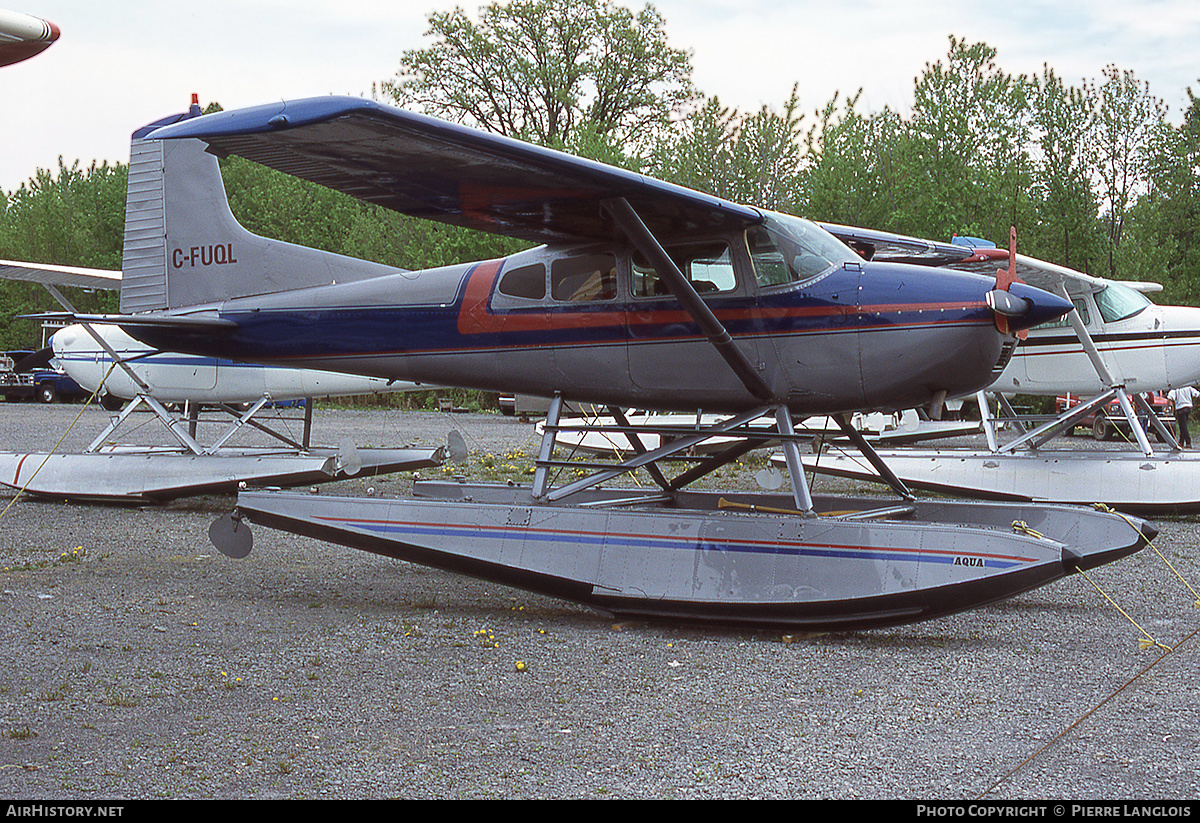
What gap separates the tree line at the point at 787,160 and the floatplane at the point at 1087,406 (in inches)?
542

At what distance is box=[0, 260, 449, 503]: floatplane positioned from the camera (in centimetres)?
1103

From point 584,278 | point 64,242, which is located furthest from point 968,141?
point 64,242

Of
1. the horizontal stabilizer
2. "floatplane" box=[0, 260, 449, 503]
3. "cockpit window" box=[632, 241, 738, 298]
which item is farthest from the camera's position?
the horizontal stabilizer

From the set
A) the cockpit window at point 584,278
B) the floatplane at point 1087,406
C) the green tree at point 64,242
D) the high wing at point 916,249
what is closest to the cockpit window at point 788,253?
the cockpit window at point 584,278

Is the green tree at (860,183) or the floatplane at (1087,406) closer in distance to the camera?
the floatplane at (1087,406)

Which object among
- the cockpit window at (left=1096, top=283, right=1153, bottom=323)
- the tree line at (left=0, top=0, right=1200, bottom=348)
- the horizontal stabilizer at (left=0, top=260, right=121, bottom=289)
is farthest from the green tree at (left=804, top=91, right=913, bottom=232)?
the horizontal stabilizer at (left=0, top=260, right=121, bottom=289)

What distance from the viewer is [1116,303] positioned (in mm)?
12070

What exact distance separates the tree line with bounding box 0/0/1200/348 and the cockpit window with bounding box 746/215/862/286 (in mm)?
20099

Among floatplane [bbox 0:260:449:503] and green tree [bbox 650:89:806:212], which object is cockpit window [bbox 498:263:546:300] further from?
green tree [bbox 650:89:806:212]

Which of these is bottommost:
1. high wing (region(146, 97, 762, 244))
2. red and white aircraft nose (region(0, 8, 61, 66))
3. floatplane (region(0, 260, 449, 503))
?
floatplane (region(0, 260, 449, 503))

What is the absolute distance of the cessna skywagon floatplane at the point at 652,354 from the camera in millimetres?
5867

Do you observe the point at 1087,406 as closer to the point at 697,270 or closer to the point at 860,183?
the point at 697,270

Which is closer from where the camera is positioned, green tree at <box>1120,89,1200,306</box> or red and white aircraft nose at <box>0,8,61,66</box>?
red and white aircraft nose at <box>0,8,61,66</box>

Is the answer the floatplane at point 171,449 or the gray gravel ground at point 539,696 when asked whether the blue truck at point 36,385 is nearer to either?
the floatplane at point 171,449
